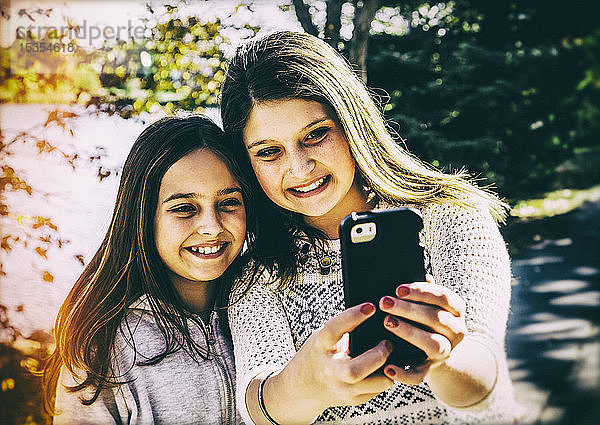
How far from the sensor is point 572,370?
55.2 inches

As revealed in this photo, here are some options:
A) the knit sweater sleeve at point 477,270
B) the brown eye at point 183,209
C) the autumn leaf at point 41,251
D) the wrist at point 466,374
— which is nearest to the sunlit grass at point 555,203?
the knit sweater sleeve at point 477,270

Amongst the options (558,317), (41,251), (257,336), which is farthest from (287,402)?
(558,317)

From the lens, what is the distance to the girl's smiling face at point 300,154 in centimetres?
112

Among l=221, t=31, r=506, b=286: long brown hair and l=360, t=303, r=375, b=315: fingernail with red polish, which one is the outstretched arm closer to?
l=360, t=303, r=375, b=315: fingernail with red polish

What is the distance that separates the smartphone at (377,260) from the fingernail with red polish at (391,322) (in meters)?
0.06

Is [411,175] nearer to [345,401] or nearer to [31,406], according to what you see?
[345,401]

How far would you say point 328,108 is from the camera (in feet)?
3.77

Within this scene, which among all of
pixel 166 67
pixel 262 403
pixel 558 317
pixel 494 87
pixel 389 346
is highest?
pixel 166 67

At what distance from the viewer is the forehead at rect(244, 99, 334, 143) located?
1.12 meters

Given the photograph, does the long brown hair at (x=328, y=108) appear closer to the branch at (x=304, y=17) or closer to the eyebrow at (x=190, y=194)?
the eyebrow at (x=190, y=194)

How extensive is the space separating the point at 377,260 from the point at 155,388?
68 centimetres

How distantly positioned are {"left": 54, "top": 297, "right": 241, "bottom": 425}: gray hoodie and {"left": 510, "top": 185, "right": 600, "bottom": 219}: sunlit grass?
1.03 meters

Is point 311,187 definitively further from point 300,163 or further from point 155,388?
point 155,388

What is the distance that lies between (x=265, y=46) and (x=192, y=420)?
3.01 ft
